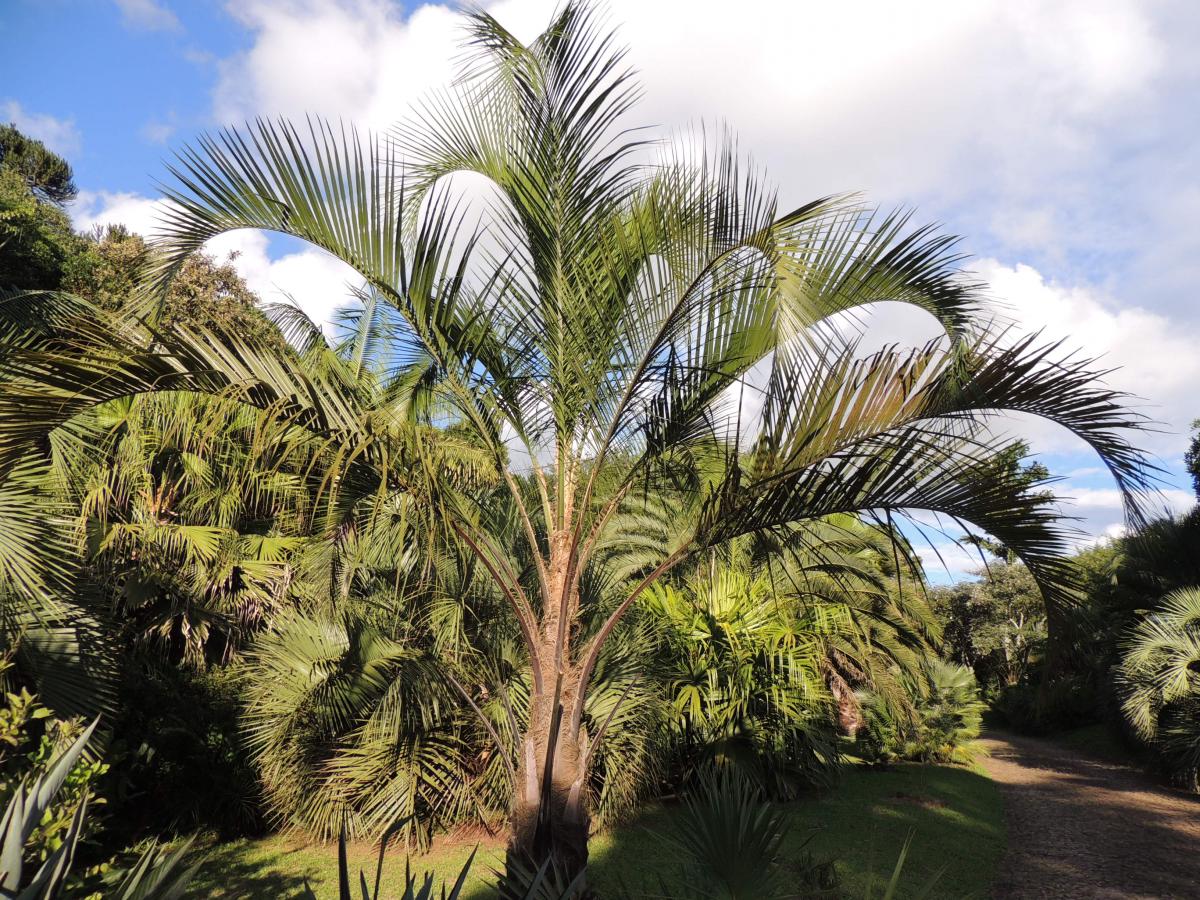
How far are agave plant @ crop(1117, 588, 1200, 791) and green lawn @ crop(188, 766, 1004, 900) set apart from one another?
10.3 feet

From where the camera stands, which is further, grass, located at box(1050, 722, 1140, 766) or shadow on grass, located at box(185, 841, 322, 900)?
grass, located at box(1050, 722, 1140, 766)

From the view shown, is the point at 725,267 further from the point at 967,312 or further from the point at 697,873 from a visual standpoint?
the point at 697,873

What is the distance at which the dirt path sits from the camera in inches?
253

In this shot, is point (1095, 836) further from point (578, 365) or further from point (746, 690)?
point (578, 365)

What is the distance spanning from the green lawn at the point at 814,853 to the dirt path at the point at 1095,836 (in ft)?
1.02

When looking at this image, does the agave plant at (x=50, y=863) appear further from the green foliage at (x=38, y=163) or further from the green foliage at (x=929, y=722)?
the green foliage at (x=38, y=163)

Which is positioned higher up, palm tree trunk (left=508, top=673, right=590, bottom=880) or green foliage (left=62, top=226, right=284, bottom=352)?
green foliage (left=62, top=226, right=284, bottom=352)

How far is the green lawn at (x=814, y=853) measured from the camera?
20.2 ft

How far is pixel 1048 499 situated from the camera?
3.43 m

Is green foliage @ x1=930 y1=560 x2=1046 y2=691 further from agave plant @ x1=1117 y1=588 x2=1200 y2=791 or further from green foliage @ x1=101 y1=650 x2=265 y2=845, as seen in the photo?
green foliage @ x1=101 y1=650 x2=265 y2=845

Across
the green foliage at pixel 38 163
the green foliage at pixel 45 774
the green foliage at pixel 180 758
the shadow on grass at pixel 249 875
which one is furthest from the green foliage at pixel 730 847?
the green foliage at pixel 38 163

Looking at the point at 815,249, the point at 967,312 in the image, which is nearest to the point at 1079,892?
the point at 967,312

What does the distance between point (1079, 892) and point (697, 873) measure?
5077mm

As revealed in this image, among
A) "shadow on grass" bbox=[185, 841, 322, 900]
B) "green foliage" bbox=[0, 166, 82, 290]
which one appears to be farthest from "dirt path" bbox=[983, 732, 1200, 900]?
"green foliage" bbox=[0, 166, 82, 290]
